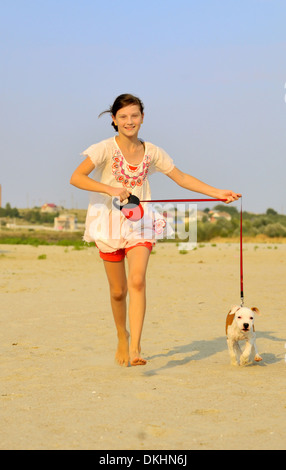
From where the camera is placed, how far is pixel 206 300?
1146cm

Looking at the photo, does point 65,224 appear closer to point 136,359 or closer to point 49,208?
point 49,208

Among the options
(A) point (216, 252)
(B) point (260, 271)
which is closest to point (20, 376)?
(B) point (260, 271)

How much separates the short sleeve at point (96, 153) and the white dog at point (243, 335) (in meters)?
1.88

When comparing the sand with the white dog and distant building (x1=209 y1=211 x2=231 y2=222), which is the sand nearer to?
the white dog

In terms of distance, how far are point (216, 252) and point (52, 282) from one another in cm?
1450

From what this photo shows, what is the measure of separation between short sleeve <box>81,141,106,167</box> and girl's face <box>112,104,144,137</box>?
227mm

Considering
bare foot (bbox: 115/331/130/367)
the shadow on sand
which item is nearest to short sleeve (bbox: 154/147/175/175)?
bare foot (bbox: 115/331/130/367)

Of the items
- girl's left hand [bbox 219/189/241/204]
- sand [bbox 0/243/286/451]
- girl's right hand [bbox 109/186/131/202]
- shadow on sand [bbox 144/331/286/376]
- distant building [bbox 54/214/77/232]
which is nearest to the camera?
sand [bbox 0/243/286/451]

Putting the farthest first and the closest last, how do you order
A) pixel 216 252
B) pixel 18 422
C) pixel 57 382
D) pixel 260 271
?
pixel 216 252 → pixel 260 271 → pixel 57 382 → pixel 18 422

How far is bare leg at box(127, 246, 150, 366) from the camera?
5645mm

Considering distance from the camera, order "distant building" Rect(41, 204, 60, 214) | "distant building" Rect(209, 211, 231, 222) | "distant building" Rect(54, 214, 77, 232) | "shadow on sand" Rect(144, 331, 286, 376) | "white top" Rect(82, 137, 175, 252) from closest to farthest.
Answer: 1. "white top" Rect(82, 137, 175, 252)
2. "shadow on sand" Rect(144, 331, 286, 376)
3. "distant building" Rect(209, 211, 231, 222)
4. "distant building" Rect(54, 214, 77, 232)
5. "distant building" Rect(41, 204, 60, 214)

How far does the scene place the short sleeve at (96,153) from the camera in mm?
5727

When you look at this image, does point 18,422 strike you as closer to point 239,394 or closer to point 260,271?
point 239,394
